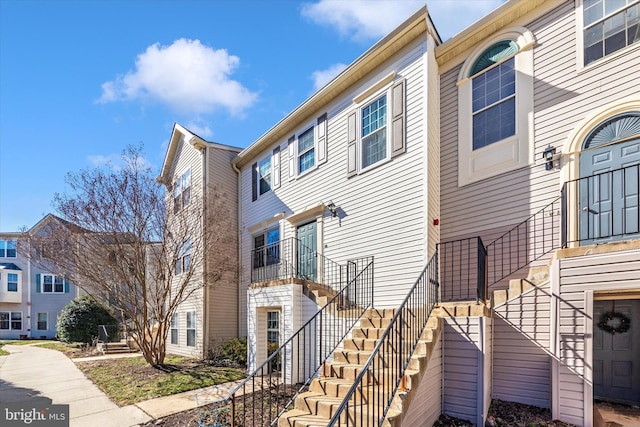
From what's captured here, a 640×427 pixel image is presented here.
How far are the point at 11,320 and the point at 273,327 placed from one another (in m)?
27.1

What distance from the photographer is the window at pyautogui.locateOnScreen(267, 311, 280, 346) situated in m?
9.55

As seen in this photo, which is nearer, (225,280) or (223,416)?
(223,416)

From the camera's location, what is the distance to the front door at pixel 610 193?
522 cm

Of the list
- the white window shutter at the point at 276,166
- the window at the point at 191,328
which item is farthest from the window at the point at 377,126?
the window at the point at 191,328

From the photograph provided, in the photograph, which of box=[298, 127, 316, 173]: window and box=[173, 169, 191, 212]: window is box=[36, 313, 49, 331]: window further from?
box=[298, 127, 316, 173]: window

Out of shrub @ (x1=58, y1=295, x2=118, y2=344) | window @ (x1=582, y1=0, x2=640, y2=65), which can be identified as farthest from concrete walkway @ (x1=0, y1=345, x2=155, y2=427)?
window @ (x1=582, y1=0, x2=640, y2=65)

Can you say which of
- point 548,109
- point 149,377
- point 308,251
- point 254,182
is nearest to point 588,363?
point 548,109

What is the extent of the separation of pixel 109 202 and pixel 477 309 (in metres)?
9.78

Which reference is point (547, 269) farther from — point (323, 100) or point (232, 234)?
point (232, 234)

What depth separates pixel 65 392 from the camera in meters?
8.37

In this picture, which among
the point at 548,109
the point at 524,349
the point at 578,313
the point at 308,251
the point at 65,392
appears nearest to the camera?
the point at 578,313

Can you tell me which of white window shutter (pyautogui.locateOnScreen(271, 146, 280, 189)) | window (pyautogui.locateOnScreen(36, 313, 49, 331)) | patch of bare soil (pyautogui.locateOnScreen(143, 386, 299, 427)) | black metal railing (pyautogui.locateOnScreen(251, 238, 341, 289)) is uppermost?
white window shutter (pyautogui.locateOnScreen(271, 146, 280, 189))

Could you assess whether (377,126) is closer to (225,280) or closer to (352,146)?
(352,146)

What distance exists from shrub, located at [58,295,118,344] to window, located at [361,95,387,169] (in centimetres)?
1680
